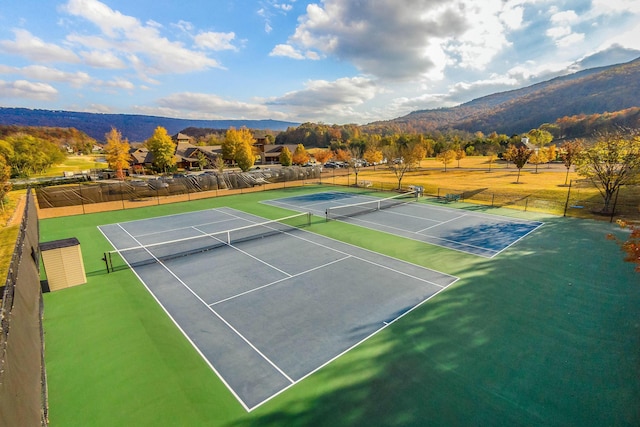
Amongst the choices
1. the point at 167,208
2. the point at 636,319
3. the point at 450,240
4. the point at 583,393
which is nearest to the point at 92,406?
the point at 583,393

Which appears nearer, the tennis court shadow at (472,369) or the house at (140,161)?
the tennis court shadow at (472,369)

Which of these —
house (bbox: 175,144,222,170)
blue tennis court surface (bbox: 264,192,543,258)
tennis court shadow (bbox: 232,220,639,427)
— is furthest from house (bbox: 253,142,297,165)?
tennis court shadow (bbox: 232,220,639,427)

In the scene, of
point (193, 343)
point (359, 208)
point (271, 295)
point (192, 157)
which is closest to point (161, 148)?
point (192, 157)

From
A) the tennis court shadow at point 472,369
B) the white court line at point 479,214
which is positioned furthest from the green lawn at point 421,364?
the white court line at point 479,214

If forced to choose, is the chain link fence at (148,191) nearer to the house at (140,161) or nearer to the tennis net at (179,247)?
the tennis net at (179,247)

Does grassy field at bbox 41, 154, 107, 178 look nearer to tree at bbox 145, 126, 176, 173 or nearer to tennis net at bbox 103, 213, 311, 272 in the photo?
tree at bbox 145, 126, 176, 173

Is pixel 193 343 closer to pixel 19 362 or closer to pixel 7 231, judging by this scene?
pixel 19 362
